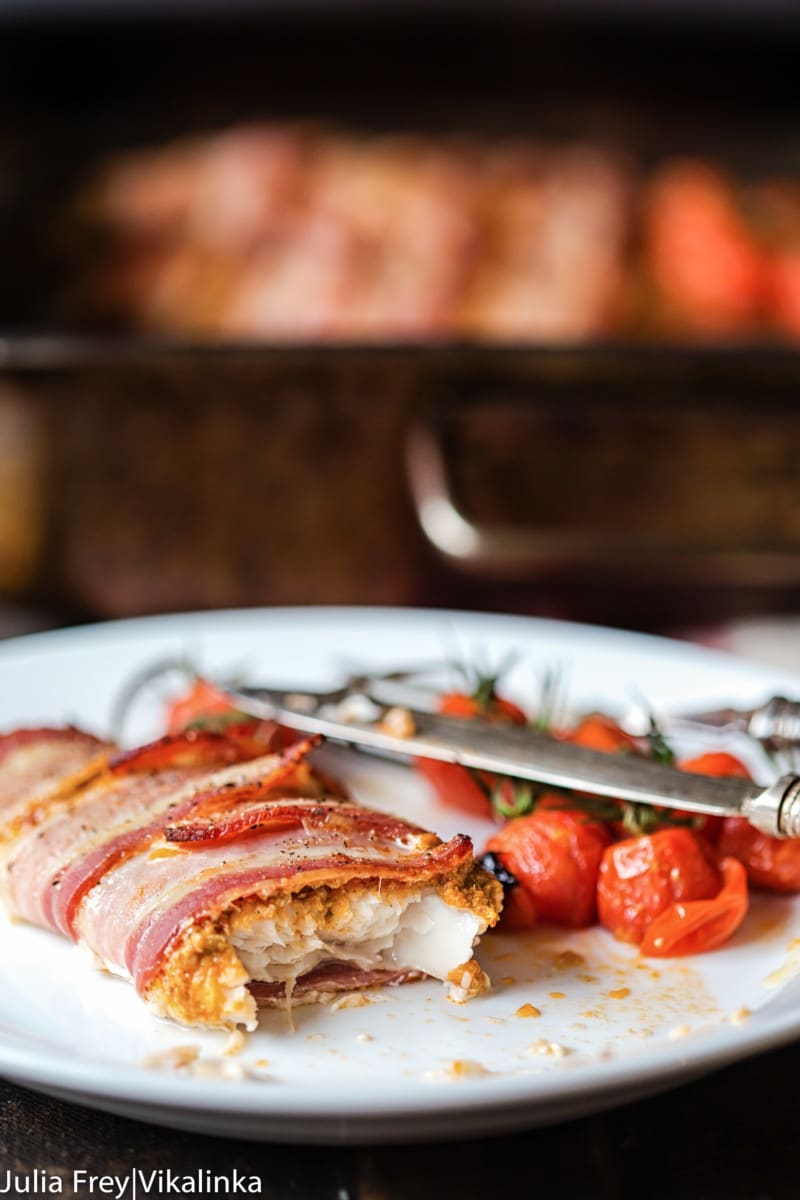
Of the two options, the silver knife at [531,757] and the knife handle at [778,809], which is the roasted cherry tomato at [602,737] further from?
the knife handle at [778,809]

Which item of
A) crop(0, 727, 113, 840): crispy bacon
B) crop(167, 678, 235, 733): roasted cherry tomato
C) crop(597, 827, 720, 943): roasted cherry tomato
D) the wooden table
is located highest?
crop(167, 678, 235, 733): roasted cherry tomato

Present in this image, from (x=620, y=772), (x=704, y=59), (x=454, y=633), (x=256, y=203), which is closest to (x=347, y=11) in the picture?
(x=256, y=203)

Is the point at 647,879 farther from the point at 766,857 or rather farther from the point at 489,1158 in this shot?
the point at 489,1158

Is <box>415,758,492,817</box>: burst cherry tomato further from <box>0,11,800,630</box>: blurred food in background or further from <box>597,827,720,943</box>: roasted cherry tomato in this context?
<box>0,11,800,630</box>: blurred food in background

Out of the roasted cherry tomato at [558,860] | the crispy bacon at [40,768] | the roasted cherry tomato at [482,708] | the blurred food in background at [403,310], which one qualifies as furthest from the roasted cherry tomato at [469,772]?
the blurred food in background at [403,310]

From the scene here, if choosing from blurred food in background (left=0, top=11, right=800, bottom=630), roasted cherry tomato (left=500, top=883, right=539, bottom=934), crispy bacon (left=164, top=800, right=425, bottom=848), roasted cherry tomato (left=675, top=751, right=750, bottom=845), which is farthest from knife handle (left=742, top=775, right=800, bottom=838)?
blurred food in background (left=0, top=11, right=800, bottom=630)

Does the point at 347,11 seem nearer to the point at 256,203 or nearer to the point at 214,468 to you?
the point at 256,203
